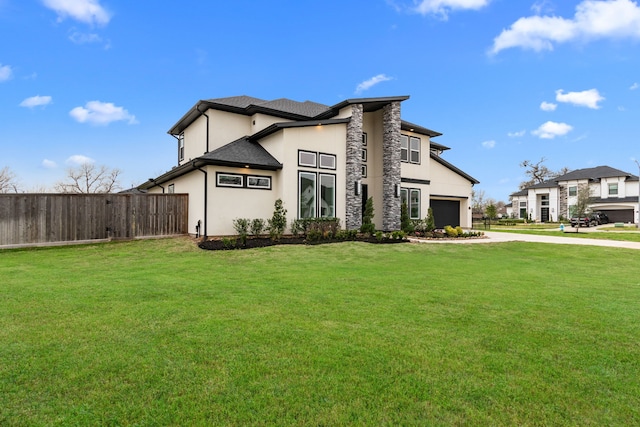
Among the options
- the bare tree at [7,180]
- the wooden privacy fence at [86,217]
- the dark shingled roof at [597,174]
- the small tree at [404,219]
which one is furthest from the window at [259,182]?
the dark shingled roof at [597,174]

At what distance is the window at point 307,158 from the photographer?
46.0 ft

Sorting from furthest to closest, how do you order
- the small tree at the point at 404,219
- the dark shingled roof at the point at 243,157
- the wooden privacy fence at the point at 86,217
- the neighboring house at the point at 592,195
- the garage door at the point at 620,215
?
the neighboring house at the point at 592,195
the garage door at the point at 620,215
the small tree at the point at 404,219
the dark shingled roof at the point at 243,157
the wooden privacy fence at the point at 86,217

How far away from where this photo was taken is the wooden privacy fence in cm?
1099

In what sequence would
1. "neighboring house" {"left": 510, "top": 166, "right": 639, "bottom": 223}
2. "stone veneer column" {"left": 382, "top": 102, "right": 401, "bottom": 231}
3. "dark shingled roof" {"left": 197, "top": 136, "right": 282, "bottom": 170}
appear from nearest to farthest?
"dark shingled roof" {"left": 197, "top": 136, "right": 282, "bottom": 170} < "stone veneer column" {"left": 382, "top": 102, "right": 401, "bottom": 231} < "neighboring house" {"left": 510, "top": 166, "right": 639, "bottom": 223}

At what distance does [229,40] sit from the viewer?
19500mm

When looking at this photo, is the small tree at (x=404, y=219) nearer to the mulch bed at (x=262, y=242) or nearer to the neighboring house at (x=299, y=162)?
the neighboring house at (x=299, y=162)

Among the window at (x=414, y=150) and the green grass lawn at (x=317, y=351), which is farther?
the window at (x=414, y=150)

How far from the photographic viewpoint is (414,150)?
18.7m

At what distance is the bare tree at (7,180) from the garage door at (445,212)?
38366mm

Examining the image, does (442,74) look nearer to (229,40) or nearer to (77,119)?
(229,40)

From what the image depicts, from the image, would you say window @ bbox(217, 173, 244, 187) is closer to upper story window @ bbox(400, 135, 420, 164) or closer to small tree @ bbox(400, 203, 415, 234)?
small tree @ bbox(400, 203, 415, 234)

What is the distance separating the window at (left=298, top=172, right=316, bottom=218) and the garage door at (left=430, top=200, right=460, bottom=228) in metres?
10.1

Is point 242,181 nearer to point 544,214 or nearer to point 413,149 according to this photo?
point 413,149

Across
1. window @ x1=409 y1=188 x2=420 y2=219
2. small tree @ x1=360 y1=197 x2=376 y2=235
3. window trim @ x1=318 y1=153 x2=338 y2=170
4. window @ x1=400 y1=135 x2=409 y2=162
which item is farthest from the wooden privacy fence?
window @ x1=409 y1=188 x2=420 y2=219
